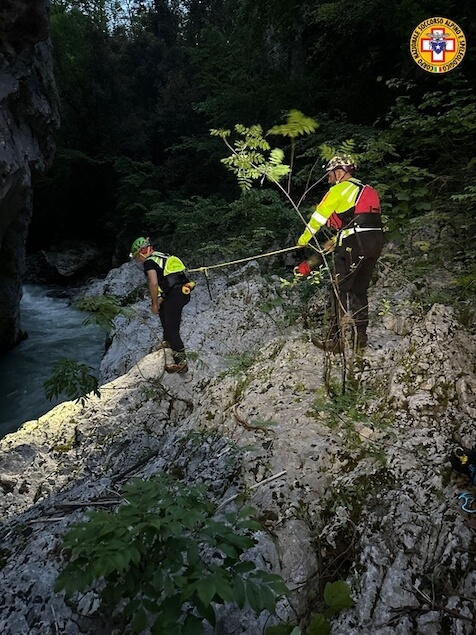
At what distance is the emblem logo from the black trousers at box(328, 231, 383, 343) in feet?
17.6

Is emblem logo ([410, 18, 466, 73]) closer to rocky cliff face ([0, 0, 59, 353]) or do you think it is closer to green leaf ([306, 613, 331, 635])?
rocky cliff face ([0, 0, 59, 353])

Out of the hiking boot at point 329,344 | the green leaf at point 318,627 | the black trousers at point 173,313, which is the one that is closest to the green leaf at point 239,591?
the green leaf at point 318,627

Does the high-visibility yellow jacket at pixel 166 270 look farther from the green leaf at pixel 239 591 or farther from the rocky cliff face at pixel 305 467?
the green leaf at pixel 239 591

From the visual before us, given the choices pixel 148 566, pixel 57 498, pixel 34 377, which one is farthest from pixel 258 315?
pixel 34 377

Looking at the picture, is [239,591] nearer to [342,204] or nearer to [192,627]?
[192,627]

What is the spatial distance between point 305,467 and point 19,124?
404 inches

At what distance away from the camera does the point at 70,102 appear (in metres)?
20.9

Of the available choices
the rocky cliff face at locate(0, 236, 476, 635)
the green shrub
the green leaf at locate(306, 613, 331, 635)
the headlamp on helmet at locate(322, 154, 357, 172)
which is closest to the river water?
the rocky cliff face at locate(0, 236, 476, 635)

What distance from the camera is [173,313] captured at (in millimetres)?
5840

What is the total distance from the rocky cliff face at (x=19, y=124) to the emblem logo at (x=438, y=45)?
7.55 metres

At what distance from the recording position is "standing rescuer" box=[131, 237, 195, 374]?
559 centimetres

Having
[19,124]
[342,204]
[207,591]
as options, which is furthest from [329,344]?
[19,124]

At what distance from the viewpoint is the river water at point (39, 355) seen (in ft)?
26.9

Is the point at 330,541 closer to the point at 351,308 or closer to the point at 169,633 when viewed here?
the point at 169,633
